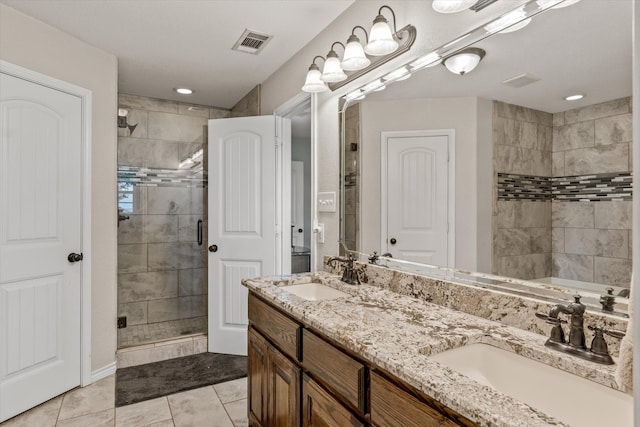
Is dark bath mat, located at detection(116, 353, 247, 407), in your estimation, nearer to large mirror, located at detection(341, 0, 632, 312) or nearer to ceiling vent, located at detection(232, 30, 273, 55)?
large mirror, located at detection(341, 0, 632, 312)

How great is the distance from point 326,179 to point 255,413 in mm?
1401

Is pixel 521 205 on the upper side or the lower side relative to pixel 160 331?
upper

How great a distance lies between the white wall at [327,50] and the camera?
1491 millimetres

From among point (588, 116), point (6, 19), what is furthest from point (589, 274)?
point (6, 19)

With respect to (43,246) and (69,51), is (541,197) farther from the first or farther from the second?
(69,51)

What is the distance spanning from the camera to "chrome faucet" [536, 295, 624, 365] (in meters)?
0.94

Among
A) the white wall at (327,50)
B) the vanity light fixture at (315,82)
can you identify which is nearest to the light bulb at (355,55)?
the white wall at (327,50)

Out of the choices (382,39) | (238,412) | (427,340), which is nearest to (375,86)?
(382,39)

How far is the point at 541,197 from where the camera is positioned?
3.95ft

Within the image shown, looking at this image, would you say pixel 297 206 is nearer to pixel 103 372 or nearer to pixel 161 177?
pixel 161 177

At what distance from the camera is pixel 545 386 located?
37.9 inches

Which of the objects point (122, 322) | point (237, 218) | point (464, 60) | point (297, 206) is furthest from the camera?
point (297, 206)

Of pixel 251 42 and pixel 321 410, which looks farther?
pixel 251 42

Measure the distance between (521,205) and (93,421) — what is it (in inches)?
101
